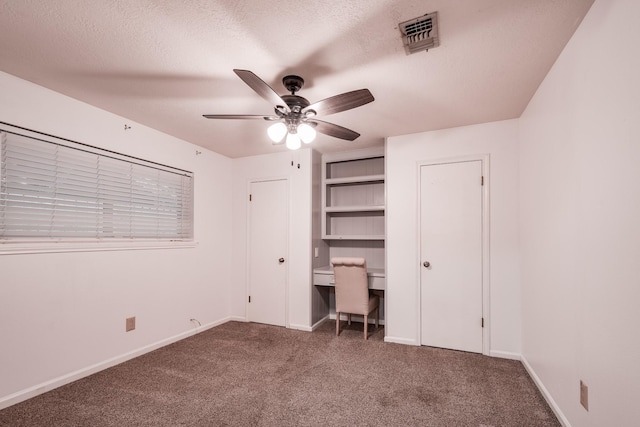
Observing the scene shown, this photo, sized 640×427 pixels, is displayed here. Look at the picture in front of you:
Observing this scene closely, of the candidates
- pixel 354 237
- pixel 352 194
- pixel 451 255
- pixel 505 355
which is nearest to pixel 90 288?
pixel 354 237

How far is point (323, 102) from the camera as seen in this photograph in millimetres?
1918

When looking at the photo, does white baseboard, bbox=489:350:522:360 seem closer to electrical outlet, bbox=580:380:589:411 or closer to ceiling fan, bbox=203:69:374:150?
electrical outlet, bbox=580:380:589:411

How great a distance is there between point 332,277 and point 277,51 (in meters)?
2.71

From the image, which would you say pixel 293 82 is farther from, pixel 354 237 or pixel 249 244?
pixel 249 244

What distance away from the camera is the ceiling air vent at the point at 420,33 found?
62.1 inches

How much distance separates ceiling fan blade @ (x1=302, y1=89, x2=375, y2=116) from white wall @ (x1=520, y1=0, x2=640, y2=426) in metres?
1.14

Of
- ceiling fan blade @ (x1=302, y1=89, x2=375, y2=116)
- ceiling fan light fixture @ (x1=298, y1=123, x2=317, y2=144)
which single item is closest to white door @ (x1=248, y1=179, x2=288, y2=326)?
ceiling fan light fixture @ (x1=298, y1=123, x2=317, y2=144)

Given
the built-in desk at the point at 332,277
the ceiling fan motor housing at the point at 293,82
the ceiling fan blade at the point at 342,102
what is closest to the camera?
the ceiling fan blade at the point at 342,102

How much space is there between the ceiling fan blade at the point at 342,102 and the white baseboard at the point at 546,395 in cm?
236

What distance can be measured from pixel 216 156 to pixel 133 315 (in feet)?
7.24

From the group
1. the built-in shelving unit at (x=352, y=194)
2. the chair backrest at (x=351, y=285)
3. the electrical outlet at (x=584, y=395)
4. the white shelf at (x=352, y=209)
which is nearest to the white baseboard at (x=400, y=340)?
Answer: the chair backrest at (x=351, y=285)

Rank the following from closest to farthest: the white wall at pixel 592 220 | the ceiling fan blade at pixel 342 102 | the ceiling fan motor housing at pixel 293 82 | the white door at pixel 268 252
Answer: the white wall at pixel 592 220, the ceiling fan blade at pixel 342 102, the ceiling fan motor housing at pixel 293 82, the white door at pixel 268 252

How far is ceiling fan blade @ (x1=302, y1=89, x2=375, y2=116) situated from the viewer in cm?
181

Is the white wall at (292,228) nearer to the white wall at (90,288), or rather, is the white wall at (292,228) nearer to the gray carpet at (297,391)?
the white wall at (90,288)
